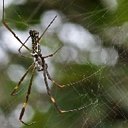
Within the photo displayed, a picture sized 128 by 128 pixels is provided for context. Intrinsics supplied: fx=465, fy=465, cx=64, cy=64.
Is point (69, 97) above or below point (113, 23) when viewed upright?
below

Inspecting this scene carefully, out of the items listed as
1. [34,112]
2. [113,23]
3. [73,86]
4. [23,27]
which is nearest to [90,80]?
[73,86]

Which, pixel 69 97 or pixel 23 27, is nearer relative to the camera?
pixel 69 97

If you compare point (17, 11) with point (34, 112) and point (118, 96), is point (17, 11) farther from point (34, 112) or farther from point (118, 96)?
point (118, 96)

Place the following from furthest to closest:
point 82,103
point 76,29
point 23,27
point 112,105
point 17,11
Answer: point 23,27
point 17,11
point 76,29
point 82,103
point 112,105

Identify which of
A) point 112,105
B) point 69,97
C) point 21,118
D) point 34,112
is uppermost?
point 112,105

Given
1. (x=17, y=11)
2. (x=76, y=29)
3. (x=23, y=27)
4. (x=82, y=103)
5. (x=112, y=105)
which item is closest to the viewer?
(x=112, y=105)

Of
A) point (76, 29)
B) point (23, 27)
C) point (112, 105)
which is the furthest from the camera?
point (23, 27)

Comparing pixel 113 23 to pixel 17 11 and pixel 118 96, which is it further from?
pixel 17 11

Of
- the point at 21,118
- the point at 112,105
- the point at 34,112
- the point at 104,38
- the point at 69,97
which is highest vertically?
the point at 104,38

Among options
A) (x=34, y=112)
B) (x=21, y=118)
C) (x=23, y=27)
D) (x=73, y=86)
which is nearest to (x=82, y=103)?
(x=73, y=86)
